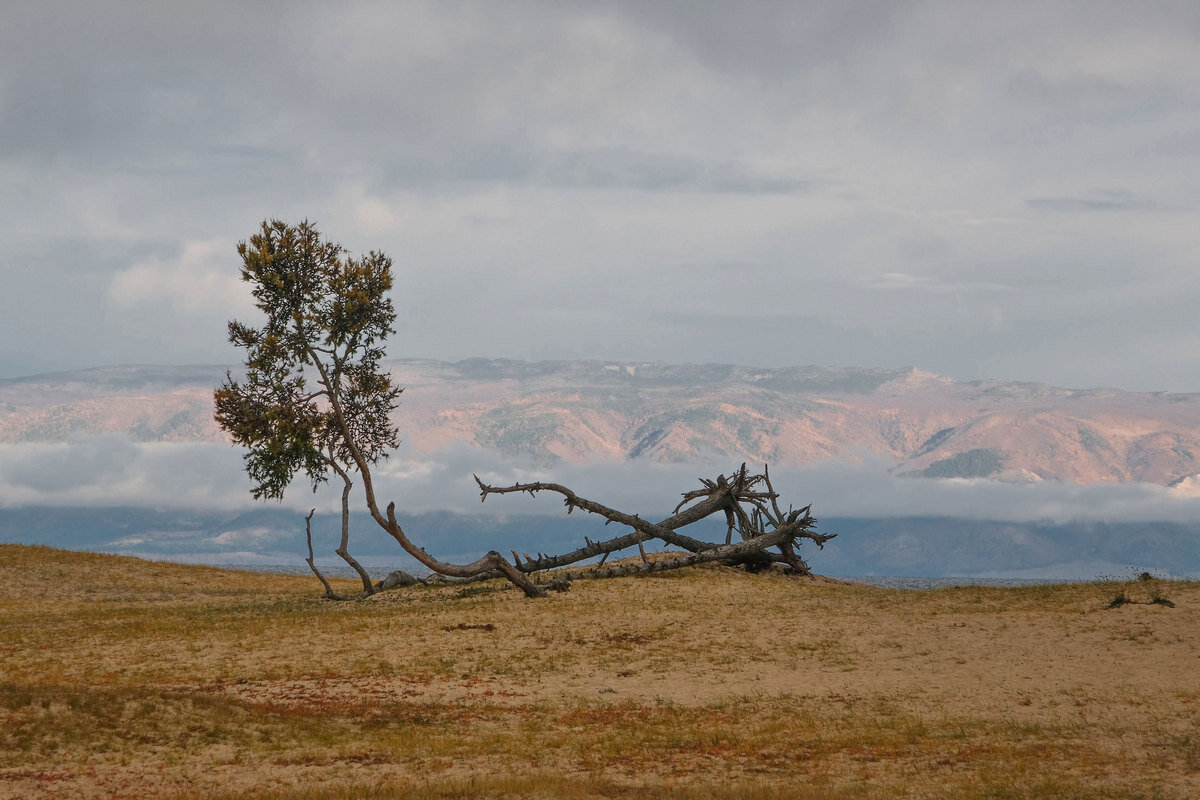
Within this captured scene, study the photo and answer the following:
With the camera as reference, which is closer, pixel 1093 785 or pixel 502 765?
pixel 1093 785

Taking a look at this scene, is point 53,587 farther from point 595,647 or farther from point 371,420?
point 595,647

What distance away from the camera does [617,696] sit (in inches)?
1141

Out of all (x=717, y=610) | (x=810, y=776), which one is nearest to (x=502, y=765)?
(x=810, y=776)

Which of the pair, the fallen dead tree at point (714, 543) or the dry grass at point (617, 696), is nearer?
the dry grass at point (617, 696)

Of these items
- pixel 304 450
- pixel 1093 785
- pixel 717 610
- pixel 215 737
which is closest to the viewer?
pixel 1093 785

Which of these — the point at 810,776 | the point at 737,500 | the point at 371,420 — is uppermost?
the point at 371,420

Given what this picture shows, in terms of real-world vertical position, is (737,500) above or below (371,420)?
below

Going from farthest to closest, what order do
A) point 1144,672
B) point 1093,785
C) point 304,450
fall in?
1. point 304,450
2. point 1144,672
3. point 1093,785

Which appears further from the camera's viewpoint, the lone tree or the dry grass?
the lone tree

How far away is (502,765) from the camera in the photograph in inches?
858

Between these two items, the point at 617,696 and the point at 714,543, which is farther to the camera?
the point at 714,543

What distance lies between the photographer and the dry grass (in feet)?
67.5

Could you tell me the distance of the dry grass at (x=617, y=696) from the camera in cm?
2056

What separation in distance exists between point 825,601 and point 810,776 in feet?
79.6
